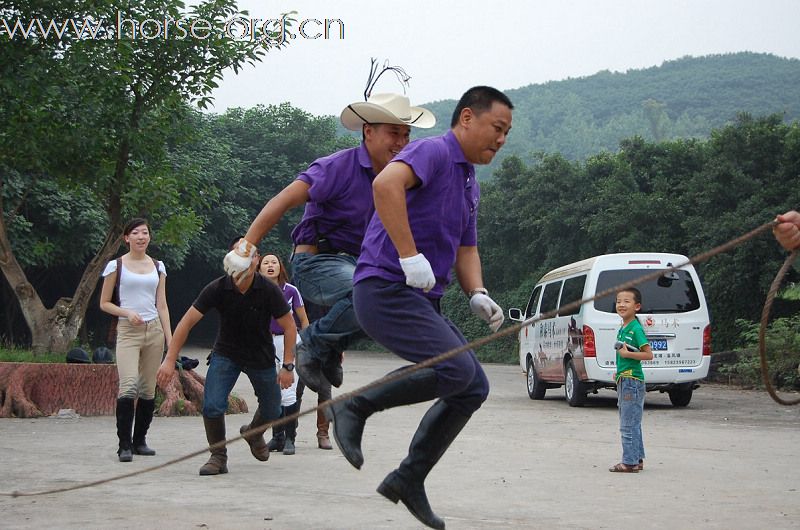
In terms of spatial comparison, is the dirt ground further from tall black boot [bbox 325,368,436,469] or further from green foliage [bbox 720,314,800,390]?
green foliage [bbox 720,314,800,390]

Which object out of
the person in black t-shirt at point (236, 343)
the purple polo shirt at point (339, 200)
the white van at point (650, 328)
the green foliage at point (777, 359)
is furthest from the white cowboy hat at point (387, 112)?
the green foliage at point (777, 359)

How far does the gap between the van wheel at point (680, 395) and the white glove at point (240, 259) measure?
1143 centimetres

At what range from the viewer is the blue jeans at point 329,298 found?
5.51m

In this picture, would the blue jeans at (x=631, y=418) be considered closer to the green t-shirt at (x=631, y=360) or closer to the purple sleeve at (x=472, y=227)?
the green t-shirt at (x=631, y=360)

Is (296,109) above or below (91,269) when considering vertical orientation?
above

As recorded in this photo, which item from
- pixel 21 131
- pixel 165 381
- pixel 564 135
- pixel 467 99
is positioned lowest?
pixel 165 381

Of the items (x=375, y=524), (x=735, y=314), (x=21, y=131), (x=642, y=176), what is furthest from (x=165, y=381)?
(x=642, y=176)

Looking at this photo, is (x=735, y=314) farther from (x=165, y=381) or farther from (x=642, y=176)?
(x=165, y=381)

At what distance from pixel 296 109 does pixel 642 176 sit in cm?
2298

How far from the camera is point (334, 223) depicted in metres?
5.86

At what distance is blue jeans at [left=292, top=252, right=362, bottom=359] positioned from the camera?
18.1ft

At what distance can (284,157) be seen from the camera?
4850 centimetres

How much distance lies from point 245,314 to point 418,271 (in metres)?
3.53

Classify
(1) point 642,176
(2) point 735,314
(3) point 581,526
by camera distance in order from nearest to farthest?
(3) point 581,526 < (2) point 735,314 < (1) point 642,176
